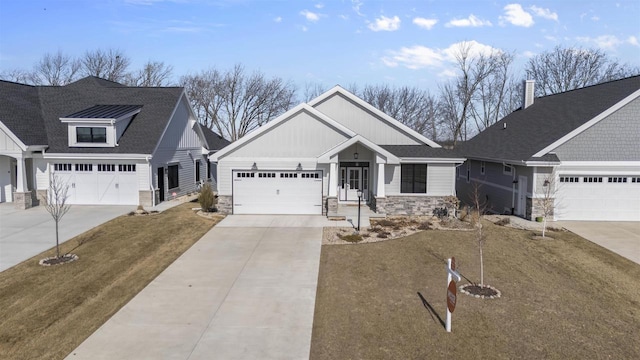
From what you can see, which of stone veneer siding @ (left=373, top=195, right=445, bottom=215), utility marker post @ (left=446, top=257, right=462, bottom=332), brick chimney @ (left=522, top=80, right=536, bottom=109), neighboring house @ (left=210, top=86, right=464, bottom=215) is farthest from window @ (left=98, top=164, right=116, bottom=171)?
brick chimney @ (left=522, top=80, right=536, bottom=109)

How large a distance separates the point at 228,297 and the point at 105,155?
50.7 feet

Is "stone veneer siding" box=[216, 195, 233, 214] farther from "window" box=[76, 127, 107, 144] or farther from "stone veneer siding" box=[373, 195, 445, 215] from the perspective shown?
"stone veneer siding" box=[373, 195, 445, 215]

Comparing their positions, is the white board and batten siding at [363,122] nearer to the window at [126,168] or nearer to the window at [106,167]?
the window at [126,168]

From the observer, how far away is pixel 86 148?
22750 mm

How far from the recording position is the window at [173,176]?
83.3ft

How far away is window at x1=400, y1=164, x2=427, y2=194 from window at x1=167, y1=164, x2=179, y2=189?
1384 cm

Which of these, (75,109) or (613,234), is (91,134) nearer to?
(75,109)

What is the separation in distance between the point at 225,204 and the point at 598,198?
17706 millimetres

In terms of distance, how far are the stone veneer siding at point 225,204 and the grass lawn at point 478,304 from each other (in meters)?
7.70

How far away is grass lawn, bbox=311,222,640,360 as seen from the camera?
809cm

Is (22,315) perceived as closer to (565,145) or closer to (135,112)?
(135,112)

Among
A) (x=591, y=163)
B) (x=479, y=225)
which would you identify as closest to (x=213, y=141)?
(x=591, y=163)

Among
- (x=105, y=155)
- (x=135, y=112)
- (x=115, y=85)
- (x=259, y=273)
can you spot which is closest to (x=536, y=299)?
(x=259, y=273)

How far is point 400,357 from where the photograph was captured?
303 inches
